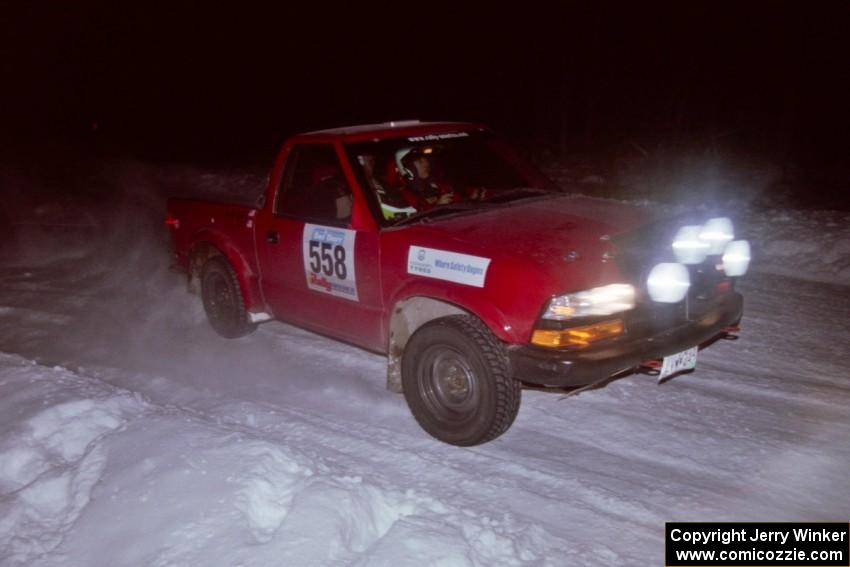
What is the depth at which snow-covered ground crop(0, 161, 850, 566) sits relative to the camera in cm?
313

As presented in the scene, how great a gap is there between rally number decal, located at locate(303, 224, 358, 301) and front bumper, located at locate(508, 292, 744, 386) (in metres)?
1.33

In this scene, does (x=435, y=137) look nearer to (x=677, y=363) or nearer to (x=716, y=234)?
(x=716, y=234)

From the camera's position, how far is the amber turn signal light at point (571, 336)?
3635 mm

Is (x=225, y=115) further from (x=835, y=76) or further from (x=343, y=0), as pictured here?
(x=835, y=76)

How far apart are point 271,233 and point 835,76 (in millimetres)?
14457

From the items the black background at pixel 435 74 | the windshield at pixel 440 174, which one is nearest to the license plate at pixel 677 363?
the windshield at pixel 440 174

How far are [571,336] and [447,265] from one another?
0.79m

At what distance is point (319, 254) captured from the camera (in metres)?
4.79

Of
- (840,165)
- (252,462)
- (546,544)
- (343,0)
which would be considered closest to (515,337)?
(546,544)

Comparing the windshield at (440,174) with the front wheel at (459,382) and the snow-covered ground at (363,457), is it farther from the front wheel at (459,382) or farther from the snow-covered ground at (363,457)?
the snow-covered ground at (363,457)

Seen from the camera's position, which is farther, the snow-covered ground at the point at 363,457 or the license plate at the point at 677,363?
the license plate at the point at 677,363

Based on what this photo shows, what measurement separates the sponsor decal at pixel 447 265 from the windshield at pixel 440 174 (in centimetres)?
40

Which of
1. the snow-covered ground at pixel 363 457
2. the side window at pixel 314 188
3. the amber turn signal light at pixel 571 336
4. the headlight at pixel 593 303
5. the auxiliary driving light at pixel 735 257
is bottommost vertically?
the snow-covered ground at pixel 363 457

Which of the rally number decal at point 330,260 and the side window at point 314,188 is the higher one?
the side window at point 314,188
